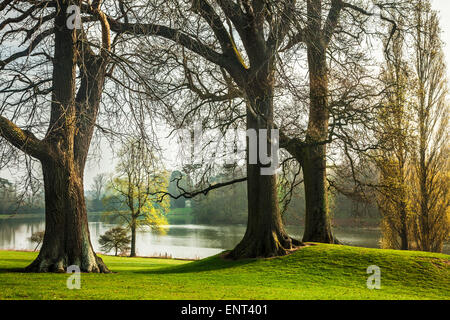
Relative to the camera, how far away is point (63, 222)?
356 inches

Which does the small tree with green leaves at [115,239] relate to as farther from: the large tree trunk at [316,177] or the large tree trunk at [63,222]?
the large tree trunk at [63,222]

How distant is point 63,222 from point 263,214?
4967mm

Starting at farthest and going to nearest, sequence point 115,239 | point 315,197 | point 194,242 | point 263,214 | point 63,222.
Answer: point 194,242 → point 115,239 → point 315,197 → point 263,214 → point 63,222

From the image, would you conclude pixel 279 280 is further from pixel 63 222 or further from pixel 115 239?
pixel 115 239

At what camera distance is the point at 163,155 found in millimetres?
8141

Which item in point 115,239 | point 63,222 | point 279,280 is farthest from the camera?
point 115,239

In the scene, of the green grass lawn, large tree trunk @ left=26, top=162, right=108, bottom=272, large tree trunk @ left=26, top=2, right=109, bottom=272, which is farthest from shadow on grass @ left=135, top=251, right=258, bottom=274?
large tree trunk @ left=26, top=162, right=108, bottom=272

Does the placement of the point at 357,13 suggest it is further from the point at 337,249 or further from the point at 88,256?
the point at 88,256

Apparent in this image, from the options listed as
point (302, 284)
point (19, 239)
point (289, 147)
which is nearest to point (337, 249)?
point (302, 284)

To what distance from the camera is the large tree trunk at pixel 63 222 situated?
893 centimetres

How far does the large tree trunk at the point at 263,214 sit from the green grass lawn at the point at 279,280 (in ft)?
1.44

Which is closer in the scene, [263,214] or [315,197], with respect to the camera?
[263,214]

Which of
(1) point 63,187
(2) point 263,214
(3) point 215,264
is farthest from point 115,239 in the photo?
(2) point 263,214

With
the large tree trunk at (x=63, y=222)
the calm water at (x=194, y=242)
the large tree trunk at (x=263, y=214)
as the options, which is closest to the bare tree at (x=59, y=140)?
the large tree trunk at (x=63, y=222)
